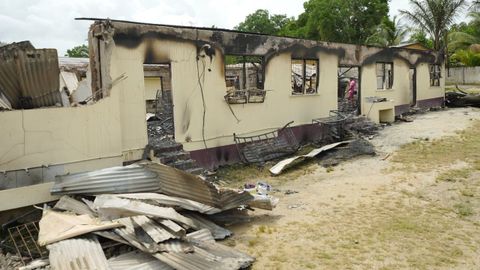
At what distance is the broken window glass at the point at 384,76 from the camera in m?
18.2

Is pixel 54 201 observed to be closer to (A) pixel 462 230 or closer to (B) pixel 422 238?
(B) pixel 422 238

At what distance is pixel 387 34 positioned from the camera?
1267 inches

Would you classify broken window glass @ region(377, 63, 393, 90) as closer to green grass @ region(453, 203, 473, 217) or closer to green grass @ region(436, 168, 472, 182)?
green grass @ region(436, 168, 472, 182)

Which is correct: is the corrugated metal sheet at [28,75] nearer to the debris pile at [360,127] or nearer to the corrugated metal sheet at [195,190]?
the corrugated metal sheet at [195,190]

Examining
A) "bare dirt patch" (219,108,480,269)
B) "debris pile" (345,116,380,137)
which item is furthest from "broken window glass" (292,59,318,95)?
"bare dirt patch" (219,108,480,269)

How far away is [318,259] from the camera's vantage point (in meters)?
5.27

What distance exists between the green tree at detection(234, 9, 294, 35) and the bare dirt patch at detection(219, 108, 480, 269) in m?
38.3

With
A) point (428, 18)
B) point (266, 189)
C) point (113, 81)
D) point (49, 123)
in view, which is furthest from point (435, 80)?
point (49, 123)

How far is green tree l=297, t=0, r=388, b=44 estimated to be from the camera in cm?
3366

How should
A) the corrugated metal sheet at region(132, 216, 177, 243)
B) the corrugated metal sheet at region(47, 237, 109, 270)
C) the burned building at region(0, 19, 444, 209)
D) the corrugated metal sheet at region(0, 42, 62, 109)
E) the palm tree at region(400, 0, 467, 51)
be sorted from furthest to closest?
the palm tree at region(400, 0, 467, 51)
the burned building at region(0, 19, 444, 209)
the corrugated metal sheet at region(0, 42, 62, 109)
the corrugated metal sheet at region(132, 216, 177, 243)
the corrugated metal sheet at region(47, 237, 109, 270)

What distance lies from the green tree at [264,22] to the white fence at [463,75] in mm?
19805

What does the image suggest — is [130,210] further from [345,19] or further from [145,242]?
[345,19]

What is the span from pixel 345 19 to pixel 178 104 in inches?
1094

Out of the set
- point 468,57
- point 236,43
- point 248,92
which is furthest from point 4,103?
point 468,57
